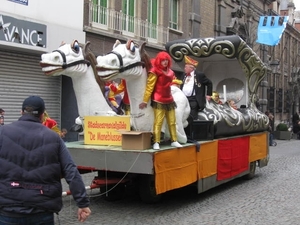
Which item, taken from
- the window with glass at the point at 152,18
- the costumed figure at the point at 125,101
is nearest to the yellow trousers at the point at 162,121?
the costumed figure at the point at 125,101

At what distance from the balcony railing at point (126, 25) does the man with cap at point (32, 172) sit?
12206 mm

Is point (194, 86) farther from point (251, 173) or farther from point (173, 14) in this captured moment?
point (173, 14)

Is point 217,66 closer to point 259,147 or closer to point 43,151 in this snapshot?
point 259,147

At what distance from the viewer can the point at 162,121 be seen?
757cm

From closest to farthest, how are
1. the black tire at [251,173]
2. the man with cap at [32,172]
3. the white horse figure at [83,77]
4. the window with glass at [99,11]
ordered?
the man with cap at [32,172] → the white horse figure at [83,77] → the black tire at [251,173] → the window with glass at [99,11]

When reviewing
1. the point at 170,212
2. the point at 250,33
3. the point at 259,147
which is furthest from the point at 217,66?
the point at 250,33

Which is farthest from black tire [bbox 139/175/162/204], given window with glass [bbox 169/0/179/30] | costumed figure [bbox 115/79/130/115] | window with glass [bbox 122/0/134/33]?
window with glass [bbox 169/0/179/30]

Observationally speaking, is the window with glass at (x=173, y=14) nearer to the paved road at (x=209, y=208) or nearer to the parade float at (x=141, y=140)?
the parade float at (x=141, y=140)

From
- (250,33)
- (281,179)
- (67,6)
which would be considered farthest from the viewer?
(250,33)

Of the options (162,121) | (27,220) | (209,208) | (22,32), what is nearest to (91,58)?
(162,121)

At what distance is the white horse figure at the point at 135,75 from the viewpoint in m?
7.14

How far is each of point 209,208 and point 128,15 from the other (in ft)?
36.3

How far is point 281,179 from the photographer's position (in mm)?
11164

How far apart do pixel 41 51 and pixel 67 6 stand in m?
1.89
